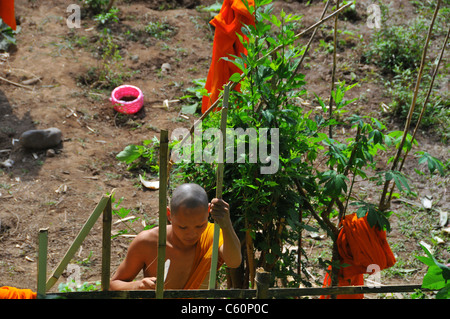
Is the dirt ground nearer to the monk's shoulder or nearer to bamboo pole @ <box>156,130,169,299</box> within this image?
the monk's shoulder

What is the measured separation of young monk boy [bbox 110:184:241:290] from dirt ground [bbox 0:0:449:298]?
3.99 feet

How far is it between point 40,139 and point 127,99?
126cm

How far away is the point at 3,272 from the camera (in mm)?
4312

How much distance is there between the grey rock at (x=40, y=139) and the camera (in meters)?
5.69

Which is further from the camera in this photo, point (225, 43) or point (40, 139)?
point (40, 139)

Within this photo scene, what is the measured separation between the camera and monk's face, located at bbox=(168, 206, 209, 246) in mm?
2736

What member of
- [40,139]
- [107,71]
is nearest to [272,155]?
[40,139]

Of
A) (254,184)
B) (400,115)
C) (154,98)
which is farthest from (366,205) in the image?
(154,98)

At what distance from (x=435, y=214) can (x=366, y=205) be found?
2.38m

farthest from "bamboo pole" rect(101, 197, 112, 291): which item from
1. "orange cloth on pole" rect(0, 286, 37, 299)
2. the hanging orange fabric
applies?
the hanging orange fabric

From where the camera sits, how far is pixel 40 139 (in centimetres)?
571

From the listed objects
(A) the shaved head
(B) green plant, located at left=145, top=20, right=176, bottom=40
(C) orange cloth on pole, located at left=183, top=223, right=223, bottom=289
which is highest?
(B) green plant, located at left=145, top=20, right=176, bottom=40

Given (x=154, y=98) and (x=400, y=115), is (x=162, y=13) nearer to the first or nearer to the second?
(x=154, y=98)

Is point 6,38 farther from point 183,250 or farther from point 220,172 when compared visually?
point 220,172
